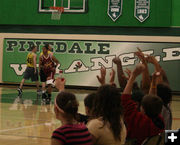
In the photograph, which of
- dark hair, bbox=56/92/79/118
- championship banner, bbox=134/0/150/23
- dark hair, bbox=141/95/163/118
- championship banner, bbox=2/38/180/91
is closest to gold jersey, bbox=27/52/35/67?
championship banner, bbox=2/38/180/91

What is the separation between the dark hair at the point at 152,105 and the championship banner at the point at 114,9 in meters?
17.6

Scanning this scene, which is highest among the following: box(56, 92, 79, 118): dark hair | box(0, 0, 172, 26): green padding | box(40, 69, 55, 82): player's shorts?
box(0, 0, 172, 26): green padding

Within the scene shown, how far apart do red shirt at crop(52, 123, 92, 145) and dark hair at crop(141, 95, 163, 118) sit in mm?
890

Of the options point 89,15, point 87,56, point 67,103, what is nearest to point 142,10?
point 89,15

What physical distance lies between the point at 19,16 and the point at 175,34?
23.7 feet

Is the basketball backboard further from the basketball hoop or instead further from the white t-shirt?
the white t-shirt

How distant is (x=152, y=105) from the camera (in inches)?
187

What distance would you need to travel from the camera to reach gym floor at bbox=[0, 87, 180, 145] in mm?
9055

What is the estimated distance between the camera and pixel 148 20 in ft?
71.7

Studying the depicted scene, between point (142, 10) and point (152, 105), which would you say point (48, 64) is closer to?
point (142, 10)

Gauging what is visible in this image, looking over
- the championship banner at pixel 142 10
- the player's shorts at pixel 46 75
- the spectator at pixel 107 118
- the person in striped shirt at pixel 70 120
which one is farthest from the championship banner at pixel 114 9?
the person in striped shirt at pixel 70 120

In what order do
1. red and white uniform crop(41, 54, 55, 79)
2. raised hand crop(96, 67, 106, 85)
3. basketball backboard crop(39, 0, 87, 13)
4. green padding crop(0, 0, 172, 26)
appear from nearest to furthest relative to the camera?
raised hand crop(96, 67, 106, 85) < red and white uniform crop(41, 54, 55, 79) < green padding crop(0, 0, 172, 26) < basketball backboard crop(39, 0, 87, 13)

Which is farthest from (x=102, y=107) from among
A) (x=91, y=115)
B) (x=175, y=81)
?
(x=175, y=81)

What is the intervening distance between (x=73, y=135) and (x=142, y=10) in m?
18.2
